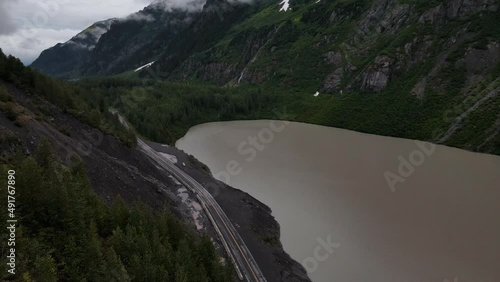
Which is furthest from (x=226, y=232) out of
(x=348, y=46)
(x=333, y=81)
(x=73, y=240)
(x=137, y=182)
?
(x=348, y=46)

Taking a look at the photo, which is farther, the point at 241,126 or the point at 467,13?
the point at 241,126

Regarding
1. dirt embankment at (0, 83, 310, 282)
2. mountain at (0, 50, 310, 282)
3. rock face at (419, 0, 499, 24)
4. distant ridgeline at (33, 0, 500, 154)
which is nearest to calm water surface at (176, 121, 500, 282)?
dirt embankment at (0, 83, 310, 282)

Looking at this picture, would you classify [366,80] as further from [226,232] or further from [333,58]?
[226,232]

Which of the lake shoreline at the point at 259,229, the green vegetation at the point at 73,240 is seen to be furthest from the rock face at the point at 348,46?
the green vegetation at the point at 73,240

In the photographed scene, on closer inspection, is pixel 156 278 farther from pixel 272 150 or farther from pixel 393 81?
pixel 393 81

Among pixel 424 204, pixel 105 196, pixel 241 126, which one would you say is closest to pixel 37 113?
pixel 105 196

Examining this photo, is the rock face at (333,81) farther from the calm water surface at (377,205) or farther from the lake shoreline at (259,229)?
the lake shoreline at (259,229)

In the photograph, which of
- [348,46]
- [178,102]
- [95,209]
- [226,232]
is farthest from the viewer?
[348,46]
